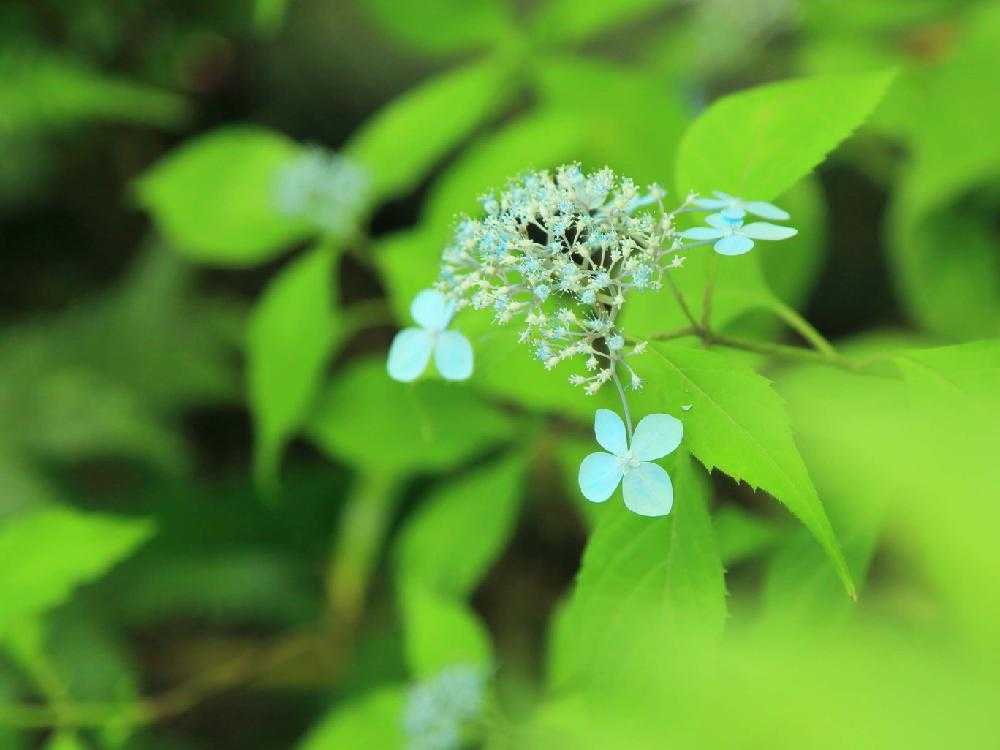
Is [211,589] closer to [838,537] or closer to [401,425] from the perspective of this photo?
[401,425]

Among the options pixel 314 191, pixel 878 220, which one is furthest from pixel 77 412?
pixel 878 220

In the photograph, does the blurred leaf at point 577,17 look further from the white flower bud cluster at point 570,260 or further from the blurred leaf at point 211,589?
the blurred leaf at point 211,589

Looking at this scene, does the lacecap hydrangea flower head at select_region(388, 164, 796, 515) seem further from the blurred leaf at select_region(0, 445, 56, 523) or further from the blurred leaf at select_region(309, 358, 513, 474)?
the blurred leaf at select_region(0, 445, 56, 523)

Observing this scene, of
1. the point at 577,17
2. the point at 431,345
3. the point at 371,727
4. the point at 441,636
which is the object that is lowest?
the point at 371,727

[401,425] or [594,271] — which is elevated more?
[594,271]

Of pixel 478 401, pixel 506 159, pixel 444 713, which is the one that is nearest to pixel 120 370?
pixel 478 401

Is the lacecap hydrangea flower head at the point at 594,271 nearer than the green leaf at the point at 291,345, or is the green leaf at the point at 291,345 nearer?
the lacecap hydrangea flower head at the point at 594,271

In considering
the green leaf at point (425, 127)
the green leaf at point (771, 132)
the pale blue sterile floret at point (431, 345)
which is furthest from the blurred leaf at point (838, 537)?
the green leaf at point (425, 127)
